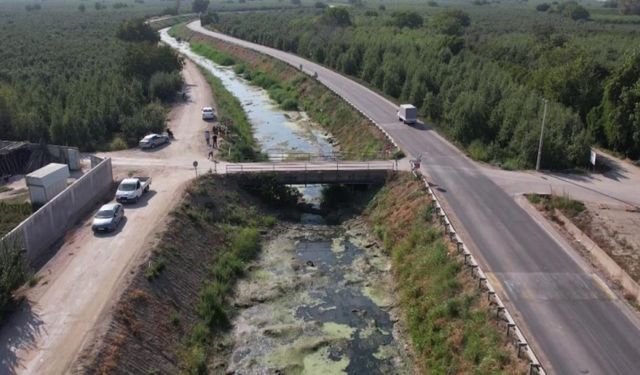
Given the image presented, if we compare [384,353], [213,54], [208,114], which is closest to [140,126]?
[208,114]

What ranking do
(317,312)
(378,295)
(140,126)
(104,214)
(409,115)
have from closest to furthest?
(317,312)
(378,295)
(104,214)
(140,126)
(409,115)

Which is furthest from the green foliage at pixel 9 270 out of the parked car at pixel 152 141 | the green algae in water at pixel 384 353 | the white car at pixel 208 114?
the white car at pixel 208 114

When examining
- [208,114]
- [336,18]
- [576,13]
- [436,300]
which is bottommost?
[436,300]

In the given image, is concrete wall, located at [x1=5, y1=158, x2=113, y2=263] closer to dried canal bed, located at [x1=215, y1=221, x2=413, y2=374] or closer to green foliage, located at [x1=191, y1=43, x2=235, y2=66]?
dried canal bed, located at [x1=215, y1=221, x2=413, y2=374]

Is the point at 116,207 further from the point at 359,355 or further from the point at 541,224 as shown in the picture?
the point at 541,224

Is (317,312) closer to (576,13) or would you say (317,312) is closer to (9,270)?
(9,270)

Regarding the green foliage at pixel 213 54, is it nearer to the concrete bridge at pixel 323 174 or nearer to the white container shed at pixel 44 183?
the concrete bridge at pixel 323 174
